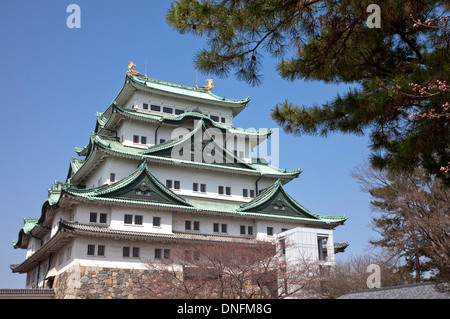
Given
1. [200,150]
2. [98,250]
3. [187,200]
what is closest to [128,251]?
[98,250]

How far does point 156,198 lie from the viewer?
30.3 meters

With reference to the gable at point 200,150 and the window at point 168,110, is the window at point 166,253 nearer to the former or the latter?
the gable at point 200,150

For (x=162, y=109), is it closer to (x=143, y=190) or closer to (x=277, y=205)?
(x=143, y=190)

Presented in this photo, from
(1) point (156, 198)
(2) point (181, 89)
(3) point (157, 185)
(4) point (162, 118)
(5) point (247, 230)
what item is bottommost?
(5) point (247, 230)

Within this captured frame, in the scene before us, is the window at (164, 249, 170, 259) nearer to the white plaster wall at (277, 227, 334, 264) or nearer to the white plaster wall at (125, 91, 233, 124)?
the white plaster wall at (277, 227, 334, 264)

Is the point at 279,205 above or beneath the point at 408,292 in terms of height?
above

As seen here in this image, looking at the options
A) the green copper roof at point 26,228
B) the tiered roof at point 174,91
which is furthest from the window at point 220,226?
the green copper roof at point 26,228

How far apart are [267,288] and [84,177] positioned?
62.0 ft

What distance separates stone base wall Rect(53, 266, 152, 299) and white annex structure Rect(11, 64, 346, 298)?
0.06m

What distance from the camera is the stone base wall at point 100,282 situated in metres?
26.1

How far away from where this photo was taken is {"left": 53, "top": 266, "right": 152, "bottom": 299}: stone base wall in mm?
26062

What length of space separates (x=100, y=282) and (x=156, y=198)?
6.47 m

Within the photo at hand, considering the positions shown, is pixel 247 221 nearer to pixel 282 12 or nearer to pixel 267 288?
pixel 267 288

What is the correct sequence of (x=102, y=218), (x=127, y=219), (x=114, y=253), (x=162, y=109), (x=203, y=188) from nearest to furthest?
(x=114, y=253) → (x=102, y=218) → (x=127, y=219) → (x=203, y=188) → (x=162, y=109)
